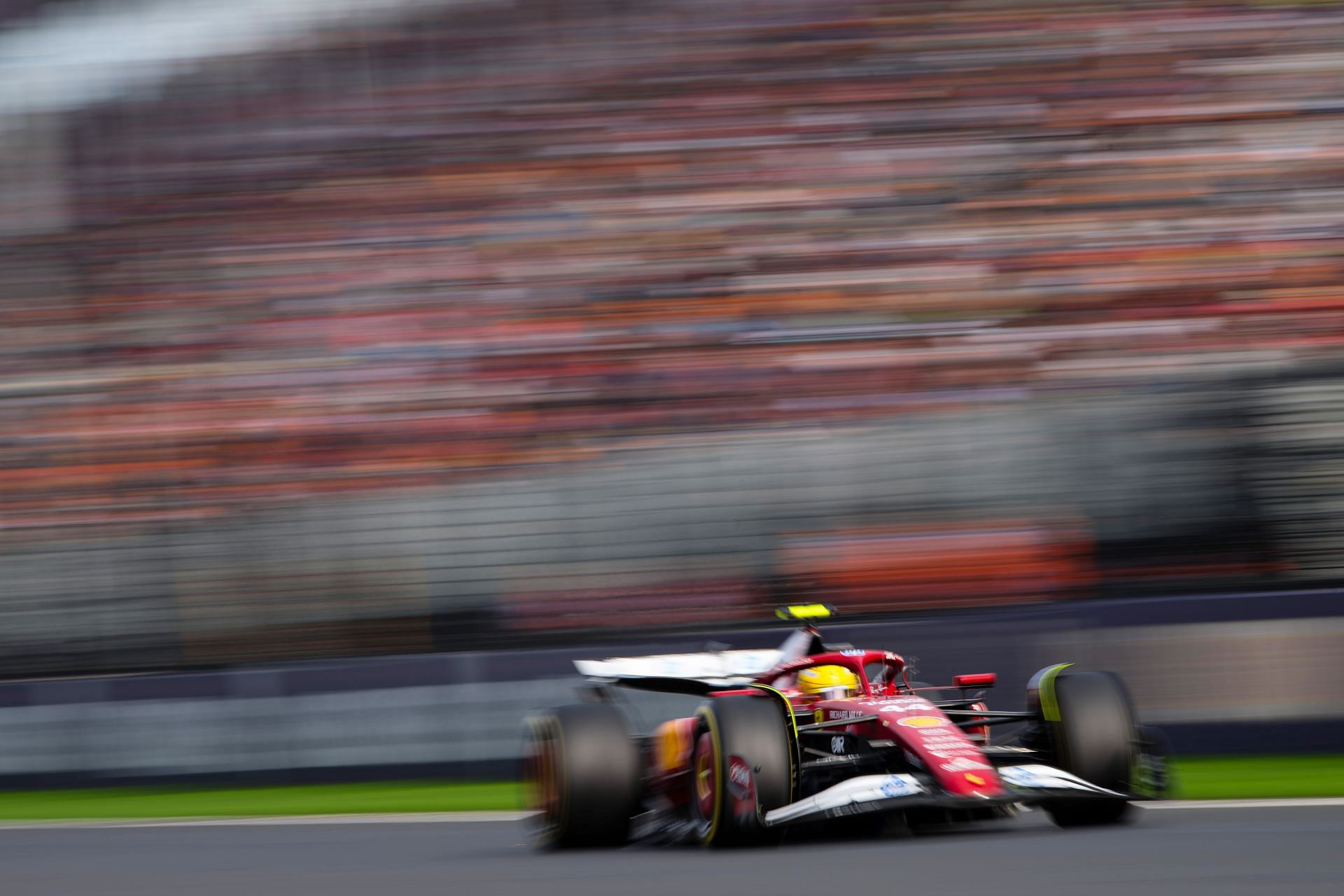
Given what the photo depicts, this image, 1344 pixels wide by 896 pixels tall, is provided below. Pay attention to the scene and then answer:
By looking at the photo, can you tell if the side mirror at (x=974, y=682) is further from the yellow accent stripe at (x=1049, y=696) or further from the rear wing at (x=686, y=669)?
the rear wing at (x=686, y=669)

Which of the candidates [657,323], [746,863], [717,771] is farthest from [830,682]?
[657,323]

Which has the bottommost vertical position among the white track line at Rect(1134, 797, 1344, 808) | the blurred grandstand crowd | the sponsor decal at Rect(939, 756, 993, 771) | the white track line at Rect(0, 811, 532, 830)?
the white track line at Rect(1134, 797, 1344, 808)

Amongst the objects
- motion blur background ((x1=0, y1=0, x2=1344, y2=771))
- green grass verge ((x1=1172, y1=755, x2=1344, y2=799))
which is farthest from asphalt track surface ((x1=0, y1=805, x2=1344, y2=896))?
motion blur background ((x1=0, y1=0, x2=1344, y2=771))

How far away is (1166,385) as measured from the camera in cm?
995

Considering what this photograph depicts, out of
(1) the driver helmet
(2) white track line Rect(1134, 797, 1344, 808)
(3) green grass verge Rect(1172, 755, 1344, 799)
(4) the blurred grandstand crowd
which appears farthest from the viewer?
(4) the blurred grandstand crowd

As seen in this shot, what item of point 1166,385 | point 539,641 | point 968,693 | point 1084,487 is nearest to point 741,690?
point 968,693

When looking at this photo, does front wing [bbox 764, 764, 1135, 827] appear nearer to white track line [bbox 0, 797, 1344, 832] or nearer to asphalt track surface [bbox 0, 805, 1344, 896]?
asphalt track surface [bbox 0, 805, 1344, 896]

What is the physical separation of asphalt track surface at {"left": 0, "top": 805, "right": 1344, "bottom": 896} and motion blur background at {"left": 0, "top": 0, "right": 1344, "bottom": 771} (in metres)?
2.54

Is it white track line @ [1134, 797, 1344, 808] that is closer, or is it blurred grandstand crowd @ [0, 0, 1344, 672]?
white track line @ [1134, 797, 1344, 808]

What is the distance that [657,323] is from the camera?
41.3 ft

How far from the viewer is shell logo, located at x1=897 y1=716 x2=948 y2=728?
5395 millimetres

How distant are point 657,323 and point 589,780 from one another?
23.0 ft

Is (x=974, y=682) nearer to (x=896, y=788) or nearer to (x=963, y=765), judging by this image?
(x=963, y=765)

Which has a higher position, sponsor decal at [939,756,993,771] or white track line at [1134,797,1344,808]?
sponsor decal at [939,756,993,771]
